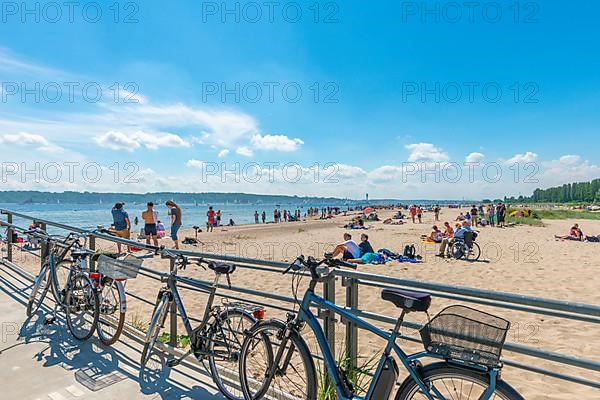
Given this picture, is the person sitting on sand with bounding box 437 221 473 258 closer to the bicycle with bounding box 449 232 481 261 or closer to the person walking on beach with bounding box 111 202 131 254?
the bicycle with bounding box 449 232 481 261

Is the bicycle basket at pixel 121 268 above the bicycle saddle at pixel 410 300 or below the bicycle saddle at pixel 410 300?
below

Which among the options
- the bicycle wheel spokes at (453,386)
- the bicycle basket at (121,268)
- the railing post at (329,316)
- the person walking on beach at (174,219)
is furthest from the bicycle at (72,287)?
the person walking on beach at (174,219)

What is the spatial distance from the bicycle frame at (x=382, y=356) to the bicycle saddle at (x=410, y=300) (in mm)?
96

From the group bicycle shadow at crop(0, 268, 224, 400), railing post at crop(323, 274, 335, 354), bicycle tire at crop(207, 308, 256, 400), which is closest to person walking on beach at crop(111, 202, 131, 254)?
bicycle shadow at crop(0, 268, 224, 400)

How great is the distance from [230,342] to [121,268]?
1.53 metres

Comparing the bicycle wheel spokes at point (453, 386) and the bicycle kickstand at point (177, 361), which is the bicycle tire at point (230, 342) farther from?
the bicycle wheel spokes at point (453, 386)

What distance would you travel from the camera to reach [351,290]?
2648 millimetres

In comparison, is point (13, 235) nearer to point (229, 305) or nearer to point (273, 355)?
point (229, 305)

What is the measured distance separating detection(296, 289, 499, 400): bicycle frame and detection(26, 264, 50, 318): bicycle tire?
12.5ft

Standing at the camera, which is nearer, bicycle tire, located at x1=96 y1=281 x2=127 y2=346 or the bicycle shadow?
the bicycle shadow

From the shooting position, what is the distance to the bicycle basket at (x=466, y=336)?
5.65 ft

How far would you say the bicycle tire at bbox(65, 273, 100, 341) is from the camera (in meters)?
3.99

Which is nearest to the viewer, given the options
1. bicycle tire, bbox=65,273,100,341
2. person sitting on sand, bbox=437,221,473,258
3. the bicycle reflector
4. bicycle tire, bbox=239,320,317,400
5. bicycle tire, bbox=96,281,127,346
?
bicycle tire, bbox=239,320,317,400

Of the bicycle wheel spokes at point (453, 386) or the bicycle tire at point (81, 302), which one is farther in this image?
the bicycle tire at point (81, 302)
